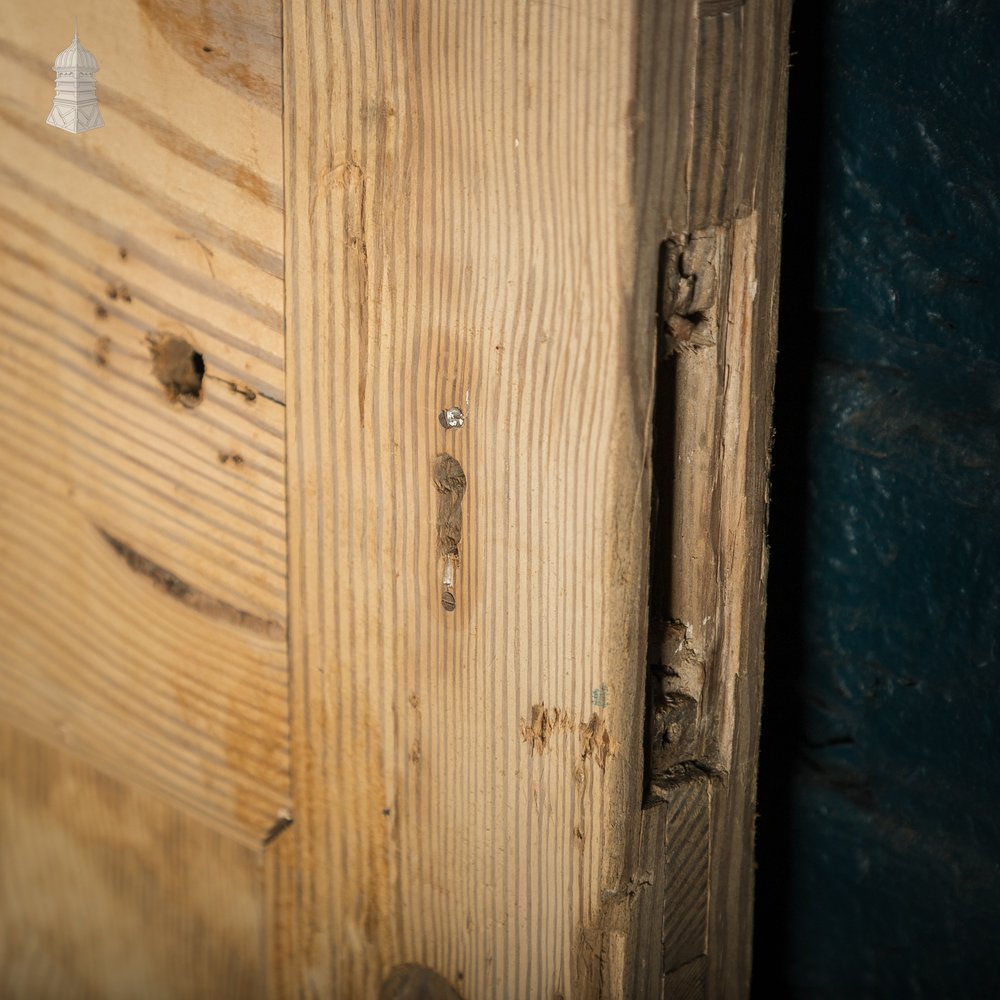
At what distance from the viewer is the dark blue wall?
0.92 meters

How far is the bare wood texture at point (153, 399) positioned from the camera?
859 millimetres

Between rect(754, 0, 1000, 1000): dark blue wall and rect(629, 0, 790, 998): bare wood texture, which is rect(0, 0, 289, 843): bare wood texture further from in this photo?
rect(754, 0, 1000, 1000): dark blue wall

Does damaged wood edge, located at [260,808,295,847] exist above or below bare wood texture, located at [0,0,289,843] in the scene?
below

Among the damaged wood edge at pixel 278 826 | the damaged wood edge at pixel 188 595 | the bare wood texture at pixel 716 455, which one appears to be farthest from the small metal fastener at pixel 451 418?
the damaged wood edge at pixel 278 826

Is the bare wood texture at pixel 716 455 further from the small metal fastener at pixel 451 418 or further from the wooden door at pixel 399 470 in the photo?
the small metal fastener at pixel 451 418

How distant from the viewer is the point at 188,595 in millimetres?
972

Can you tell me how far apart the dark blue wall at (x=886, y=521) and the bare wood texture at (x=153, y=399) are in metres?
0.41

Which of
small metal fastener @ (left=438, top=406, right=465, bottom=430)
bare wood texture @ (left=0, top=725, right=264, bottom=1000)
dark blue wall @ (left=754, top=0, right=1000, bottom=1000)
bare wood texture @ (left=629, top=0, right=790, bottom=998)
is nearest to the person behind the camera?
bare wood texture @ (left=629, top=0, right=790, bottom=998)

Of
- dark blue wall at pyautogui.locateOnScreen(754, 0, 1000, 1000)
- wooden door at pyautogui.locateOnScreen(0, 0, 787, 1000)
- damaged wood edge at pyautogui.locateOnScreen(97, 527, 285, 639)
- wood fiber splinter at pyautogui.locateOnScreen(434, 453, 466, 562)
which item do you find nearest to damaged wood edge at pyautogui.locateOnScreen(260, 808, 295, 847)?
wooden door at pyautogui.locateOnScreen(0, 0, 787, 1000)

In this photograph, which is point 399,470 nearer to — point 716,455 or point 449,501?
point 449,501

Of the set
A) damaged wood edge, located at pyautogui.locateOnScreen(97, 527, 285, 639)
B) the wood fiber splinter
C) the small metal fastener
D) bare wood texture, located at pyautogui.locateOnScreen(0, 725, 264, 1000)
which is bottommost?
bare wood texture, located at pyautogui.locateOnScreen(0, 725, 264, 1000)

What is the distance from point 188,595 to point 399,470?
246mm

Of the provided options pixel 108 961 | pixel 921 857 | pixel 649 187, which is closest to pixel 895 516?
pixel 921 857

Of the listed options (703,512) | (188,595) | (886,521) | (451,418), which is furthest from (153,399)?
(886,521)
